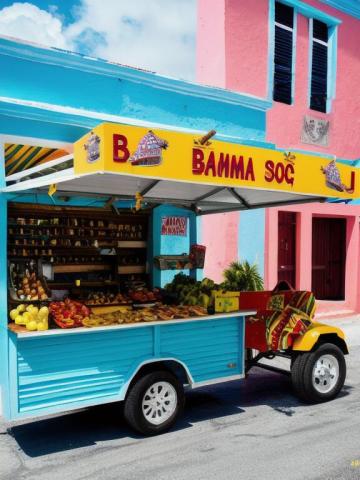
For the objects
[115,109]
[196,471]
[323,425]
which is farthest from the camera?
[115,109]

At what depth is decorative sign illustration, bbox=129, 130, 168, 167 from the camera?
14.8 ft

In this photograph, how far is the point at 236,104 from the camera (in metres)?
11.9

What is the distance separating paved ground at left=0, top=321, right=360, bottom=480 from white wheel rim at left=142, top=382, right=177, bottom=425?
0.21 m

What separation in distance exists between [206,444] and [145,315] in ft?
5.02

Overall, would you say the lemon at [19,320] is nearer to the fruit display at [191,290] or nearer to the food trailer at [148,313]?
the food trailer at [148,313]

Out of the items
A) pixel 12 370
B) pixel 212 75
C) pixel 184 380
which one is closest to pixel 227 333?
pixel 184 380

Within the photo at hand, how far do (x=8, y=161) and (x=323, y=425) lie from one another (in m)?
5.70

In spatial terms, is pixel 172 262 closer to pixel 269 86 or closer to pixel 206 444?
pixel 206 444

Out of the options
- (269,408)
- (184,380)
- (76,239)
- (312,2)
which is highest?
(312,2)

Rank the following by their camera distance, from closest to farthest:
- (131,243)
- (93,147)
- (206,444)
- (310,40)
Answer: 1. (93,147)
2. (206,444)
3. (131,243)
4. (310,40)

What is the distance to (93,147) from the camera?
4.44 m

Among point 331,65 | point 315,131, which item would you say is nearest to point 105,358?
point 315,131

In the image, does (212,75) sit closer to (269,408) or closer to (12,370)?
(269,408)

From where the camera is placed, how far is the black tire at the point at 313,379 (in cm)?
648
